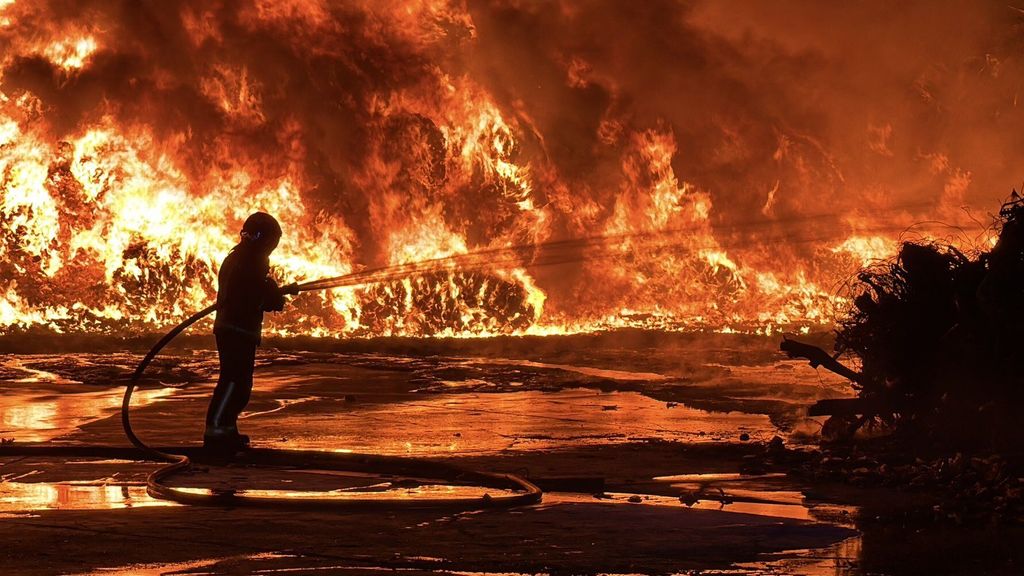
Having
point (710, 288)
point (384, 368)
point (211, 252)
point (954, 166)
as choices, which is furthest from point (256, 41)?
point (954, 166)

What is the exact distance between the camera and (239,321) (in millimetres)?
9562

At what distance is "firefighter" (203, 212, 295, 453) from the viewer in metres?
9.44

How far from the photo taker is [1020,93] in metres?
33.0

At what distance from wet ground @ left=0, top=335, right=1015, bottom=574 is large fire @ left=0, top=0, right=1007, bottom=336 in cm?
590

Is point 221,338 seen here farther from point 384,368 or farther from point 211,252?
point 211,252

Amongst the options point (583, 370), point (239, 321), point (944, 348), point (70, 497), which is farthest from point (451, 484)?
point (583, 370)

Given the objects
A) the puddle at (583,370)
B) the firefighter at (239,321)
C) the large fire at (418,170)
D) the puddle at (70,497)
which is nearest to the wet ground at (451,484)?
the puddle at (70,497)

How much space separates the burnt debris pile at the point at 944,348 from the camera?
9797mm

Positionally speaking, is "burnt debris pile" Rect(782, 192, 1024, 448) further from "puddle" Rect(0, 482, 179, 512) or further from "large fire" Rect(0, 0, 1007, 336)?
"large fire" Rect(0, 0, 1007, 336)

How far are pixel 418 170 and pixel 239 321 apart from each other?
58.1ft

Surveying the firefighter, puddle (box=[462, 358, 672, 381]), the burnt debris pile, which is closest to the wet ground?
puddle (box=[462, 358, 672, 381])

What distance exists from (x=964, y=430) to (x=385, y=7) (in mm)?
19311

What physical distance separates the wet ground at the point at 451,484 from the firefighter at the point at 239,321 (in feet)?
0.97

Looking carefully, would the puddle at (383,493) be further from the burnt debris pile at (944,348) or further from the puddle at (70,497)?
the burnt debris pile at (944,348)
